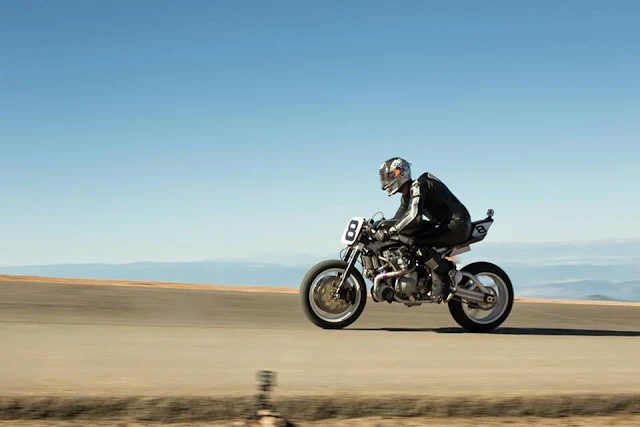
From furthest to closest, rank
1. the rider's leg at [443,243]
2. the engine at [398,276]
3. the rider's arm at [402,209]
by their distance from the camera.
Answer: the rider's arm at [402,209]
the rider's leg at [443,243]
the engine at [398,276]

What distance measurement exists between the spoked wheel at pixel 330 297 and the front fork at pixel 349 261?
36mm

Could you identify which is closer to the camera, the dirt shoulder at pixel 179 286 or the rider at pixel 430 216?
the rider at pixel 430 216

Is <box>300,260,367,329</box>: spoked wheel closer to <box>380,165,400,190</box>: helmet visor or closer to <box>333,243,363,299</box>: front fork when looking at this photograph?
<box>333,243,363,299</box>: front fork

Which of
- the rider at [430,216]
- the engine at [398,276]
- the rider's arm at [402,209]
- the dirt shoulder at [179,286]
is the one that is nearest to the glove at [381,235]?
the rider at [430,216]

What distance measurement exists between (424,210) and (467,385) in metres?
4.17

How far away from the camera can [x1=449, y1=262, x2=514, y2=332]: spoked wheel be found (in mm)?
10062

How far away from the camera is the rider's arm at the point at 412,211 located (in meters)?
9.68

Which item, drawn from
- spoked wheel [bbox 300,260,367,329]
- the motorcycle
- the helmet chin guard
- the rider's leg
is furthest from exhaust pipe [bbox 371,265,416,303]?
the helmet chin guard

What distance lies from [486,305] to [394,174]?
6.52ft

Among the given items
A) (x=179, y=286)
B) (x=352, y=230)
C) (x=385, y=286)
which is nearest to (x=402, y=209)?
(x=352, y=230)

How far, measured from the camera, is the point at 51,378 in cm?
566

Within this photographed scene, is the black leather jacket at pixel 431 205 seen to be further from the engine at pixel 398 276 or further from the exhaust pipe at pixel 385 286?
the exhaust pipe at pixel 385 286

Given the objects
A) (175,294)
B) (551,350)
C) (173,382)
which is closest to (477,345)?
(551,350)

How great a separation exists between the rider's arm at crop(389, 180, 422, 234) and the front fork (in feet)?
1.54
